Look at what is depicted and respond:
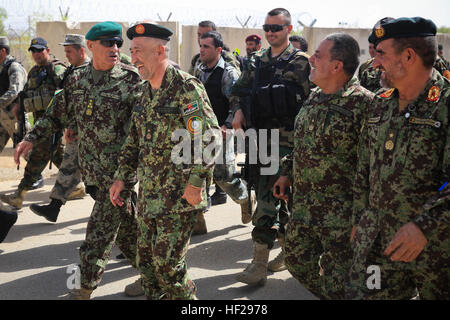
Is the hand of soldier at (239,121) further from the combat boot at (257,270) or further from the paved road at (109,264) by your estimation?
the paved road at (109,264)

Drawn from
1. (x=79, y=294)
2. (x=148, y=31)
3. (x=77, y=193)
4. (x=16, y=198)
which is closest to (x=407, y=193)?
(x=148, y=31)

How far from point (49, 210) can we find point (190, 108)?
11.2ft

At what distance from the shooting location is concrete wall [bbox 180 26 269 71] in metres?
15.3

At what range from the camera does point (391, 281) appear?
2.65m

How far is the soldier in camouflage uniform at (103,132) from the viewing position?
4090mm

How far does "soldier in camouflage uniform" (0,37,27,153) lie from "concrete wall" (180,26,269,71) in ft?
25.7

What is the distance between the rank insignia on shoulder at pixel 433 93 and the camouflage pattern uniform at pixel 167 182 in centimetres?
134

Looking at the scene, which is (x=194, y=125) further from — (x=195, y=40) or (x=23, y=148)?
(x=195, y=40)

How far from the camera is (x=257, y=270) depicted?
4512mm

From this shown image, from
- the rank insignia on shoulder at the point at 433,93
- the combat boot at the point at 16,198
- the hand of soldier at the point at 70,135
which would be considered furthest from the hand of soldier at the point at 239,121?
the combat boot at the point at 16,198

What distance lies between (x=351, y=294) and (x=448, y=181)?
31.0 inches

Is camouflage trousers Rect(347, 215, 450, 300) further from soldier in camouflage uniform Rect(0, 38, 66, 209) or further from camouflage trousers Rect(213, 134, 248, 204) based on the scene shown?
soldier in camouflage uniform Rect(0, 38, 66, 209)
